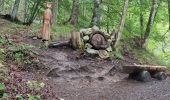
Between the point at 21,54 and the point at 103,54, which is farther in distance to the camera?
the point at 103,54

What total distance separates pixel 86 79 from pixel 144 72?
220 cm

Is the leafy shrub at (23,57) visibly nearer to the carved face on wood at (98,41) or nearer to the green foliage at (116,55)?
the carved face on wood at (98,41)

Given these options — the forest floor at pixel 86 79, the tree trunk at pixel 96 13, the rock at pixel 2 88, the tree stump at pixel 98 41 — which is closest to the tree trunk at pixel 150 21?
the tree trunk at pixel 96 13

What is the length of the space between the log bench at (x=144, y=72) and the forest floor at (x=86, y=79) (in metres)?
0.27

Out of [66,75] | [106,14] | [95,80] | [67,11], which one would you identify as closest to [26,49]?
[66,75]

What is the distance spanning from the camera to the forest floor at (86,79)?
914 cm

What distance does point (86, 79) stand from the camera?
11.0m

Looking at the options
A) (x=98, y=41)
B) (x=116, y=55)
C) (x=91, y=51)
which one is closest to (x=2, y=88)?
(x=91, y=51)

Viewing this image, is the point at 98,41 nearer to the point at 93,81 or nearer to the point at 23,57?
the point at 93,81

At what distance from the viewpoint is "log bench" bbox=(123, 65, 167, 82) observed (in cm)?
1145

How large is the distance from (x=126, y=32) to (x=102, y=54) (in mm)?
5655

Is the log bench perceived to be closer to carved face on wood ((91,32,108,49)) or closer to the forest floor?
the forest floor

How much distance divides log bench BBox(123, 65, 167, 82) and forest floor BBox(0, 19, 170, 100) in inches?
10.8

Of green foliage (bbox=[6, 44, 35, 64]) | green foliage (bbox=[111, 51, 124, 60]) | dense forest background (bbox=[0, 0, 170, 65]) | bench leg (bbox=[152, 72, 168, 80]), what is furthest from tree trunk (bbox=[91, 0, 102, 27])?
green foliage (bbox=[6, 44, 35, 64])
